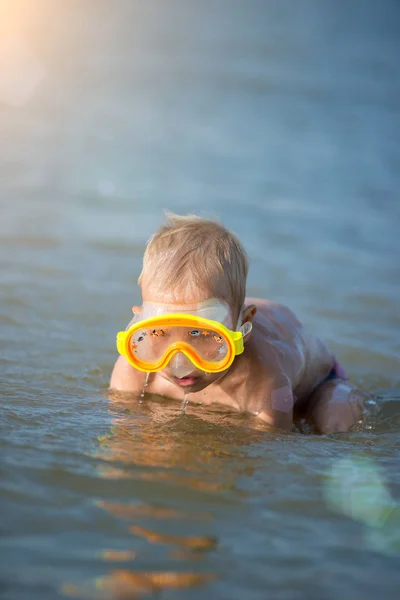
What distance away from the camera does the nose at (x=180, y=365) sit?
11.0 feet

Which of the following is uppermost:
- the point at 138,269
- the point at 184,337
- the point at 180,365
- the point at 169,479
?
the point at 138,269

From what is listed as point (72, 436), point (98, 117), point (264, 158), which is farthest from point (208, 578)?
point (98, 117)

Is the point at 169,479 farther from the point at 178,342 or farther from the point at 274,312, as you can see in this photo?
the point at 274,312

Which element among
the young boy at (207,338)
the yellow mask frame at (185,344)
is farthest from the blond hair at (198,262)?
the yellow mask frame at (185,344)

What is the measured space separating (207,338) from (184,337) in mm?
94

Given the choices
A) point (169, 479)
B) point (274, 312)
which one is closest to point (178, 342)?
point (169, 479)

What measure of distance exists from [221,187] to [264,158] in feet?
5.54

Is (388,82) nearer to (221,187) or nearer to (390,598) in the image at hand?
(221,187)

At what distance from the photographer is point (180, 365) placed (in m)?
3.38

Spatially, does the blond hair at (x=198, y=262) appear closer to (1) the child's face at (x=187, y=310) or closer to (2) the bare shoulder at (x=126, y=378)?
(1) the child's face at (x=187, y=310)

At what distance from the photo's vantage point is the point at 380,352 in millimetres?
5293

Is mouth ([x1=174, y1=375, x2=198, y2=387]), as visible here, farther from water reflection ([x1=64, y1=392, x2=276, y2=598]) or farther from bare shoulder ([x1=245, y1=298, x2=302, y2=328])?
bare shoulder ([x1=245, y1=298, x2=302, y2=328])

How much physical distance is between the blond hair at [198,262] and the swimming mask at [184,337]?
8 centimetres

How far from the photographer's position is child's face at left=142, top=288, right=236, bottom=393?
3.32 metres
